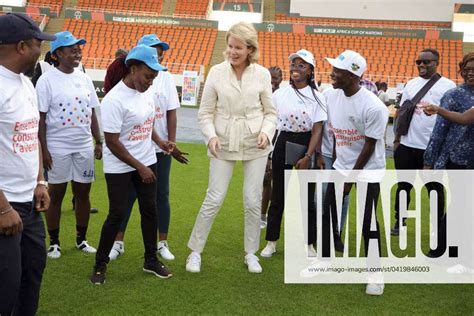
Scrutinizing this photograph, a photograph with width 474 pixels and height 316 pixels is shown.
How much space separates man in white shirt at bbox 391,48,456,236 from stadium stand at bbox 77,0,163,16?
2834 cm

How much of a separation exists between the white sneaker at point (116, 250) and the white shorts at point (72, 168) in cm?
61

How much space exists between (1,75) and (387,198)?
16.2 feet

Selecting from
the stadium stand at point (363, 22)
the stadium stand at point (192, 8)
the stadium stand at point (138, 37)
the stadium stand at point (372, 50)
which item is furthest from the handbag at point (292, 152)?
the stadium stand at point (192, 8)

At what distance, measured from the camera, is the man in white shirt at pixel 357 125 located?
366 centimetres

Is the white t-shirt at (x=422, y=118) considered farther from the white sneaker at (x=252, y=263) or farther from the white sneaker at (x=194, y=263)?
the white sneaker at (x=194, y=263)

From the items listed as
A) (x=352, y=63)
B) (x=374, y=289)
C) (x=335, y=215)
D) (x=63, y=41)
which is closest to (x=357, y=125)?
(x=352, y=63)

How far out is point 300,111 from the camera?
4324mm

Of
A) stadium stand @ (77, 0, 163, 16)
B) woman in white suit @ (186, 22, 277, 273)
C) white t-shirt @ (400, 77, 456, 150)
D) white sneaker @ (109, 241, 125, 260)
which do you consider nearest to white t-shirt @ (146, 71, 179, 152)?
woman in white suit @ (186, 22, 277, 273)

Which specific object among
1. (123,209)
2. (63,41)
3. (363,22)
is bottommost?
(123,209)

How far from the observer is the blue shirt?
4.04m

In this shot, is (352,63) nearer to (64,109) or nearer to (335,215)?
(335,215)

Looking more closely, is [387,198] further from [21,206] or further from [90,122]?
[21,206]

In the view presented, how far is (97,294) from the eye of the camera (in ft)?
11.6

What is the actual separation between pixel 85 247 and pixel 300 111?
2212mm
